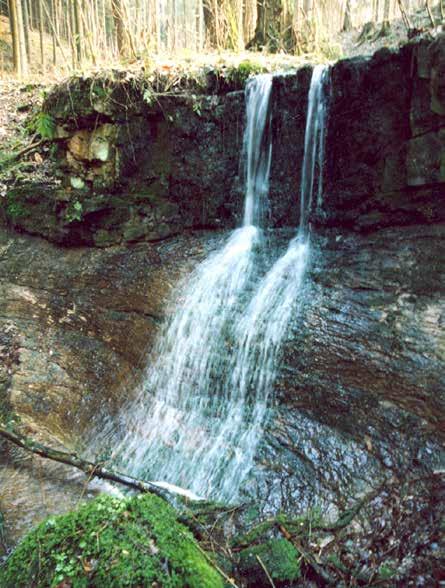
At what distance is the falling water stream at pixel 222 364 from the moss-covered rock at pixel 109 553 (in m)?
1.48

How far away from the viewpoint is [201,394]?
14.2ft

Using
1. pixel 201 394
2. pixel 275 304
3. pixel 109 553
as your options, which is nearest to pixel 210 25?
pixel 275 304

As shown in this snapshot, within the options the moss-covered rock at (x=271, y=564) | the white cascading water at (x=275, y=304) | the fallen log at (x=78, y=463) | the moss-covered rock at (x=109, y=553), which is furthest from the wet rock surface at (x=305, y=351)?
the moss-covered rock at (x=109, y=553)

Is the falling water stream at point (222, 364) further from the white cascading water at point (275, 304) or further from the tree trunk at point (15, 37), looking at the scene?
the tree trunk at point (15, 37)

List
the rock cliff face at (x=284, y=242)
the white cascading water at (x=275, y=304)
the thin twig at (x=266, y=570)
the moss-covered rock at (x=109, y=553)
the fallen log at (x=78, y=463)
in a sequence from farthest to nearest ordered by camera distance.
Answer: the white cascading water at (x=275, y=304), the rock cliff face at (x=284, y=242), the fallen log at (x=78, y=463), the thin twig at (x=266, y=570), the moss-covered rock at (x=109, y=553)

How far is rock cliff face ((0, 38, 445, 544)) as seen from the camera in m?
3.40

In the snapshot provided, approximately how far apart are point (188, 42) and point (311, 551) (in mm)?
8575

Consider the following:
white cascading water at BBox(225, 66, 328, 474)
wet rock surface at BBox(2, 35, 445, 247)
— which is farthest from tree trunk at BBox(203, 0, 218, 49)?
white cascading water at BBox(225, 66, 328, 474)

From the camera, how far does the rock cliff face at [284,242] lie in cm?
340

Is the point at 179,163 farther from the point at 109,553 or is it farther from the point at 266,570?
the point at 109,553

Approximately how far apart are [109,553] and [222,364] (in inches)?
104

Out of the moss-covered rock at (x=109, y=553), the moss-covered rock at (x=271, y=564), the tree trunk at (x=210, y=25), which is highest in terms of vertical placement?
the tree trunk at (x=210, y=25)

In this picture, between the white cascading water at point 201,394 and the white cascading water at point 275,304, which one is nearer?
the white cascading water at point 201,394

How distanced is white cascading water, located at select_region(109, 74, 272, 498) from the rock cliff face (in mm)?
261
